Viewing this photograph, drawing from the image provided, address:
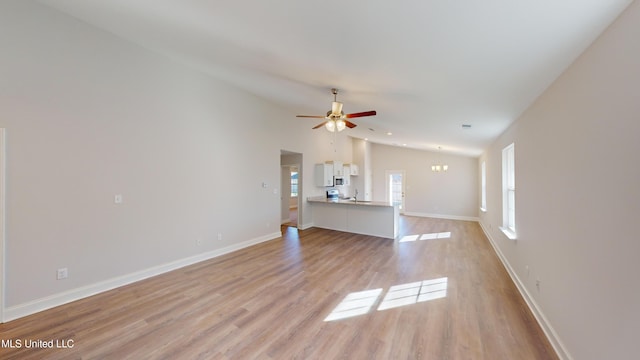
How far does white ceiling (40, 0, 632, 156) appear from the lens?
4.80ft

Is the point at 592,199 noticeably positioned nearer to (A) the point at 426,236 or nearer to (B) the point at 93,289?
(A) the point at 426,236

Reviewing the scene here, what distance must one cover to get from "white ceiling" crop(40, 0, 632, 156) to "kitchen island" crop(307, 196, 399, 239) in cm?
274

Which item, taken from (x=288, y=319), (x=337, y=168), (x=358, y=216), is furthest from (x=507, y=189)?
(x=337, y=168)

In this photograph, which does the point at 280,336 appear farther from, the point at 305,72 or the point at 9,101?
the point at 9,101

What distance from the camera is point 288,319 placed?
2537mm

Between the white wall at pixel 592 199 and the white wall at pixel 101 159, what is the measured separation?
482 cm

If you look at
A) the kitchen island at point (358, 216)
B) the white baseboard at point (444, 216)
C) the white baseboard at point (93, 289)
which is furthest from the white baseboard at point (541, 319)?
the white baseboard at point (444, 216)

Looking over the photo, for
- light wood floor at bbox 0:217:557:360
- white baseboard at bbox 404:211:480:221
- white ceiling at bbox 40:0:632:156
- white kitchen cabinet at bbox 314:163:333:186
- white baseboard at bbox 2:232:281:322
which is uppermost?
white ceiling at bbox 40:0:632:156

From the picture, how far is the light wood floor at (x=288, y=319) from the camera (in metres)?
2.07

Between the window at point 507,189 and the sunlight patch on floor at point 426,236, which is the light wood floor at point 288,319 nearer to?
the window at point 507,189

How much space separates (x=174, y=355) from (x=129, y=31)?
3.84 metres

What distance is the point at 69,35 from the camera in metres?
2.92

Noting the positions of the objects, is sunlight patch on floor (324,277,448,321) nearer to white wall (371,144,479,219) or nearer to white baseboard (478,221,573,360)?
white baseboard (478,221,573,360)

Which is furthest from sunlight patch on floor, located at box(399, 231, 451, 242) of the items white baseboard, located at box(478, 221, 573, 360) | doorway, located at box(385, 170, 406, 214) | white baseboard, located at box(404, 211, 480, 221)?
doorway, located at box(385, 170, 406, 214)
